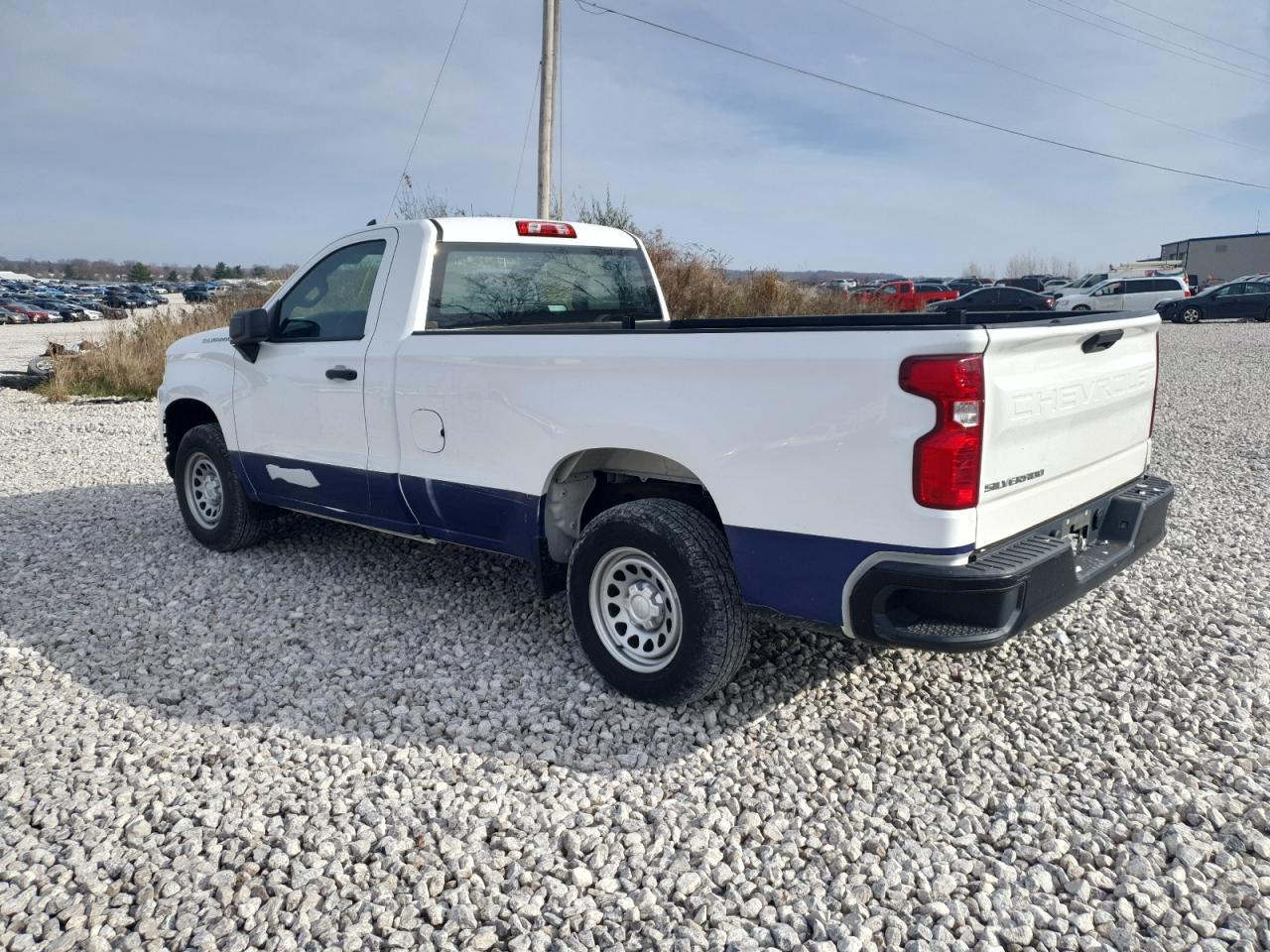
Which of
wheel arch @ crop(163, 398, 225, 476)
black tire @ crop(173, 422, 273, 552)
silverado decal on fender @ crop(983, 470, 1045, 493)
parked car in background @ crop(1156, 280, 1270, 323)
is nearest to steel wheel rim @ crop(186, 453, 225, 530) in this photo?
black tire @ crop(173, 422, 273, 552)

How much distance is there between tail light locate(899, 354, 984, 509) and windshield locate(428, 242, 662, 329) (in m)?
2.60

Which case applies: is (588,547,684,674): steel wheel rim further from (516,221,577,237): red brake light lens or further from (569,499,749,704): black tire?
(516,221,577,237): red brake light lens

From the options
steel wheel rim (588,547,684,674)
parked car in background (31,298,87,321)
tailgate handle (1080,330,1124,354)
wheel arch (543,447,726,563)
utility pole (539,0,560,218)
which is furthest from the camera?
parked car in background (31,298,87,321)

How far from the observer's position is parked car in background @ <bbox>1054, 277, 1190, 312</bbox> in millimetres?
31984

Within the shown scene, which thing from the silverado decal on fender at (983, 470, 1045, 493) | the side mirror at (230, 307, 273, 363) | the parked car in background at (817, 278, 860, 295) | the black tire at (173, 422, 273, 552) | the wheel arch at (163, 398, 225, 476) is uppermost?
the parked car in background at (817, 278, 860, 295)

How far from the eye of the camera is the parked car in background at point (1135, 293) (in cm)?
3198

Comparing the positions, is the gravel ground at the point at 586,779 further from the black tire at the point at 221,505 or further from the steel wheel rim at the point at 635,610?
the black tire at the point at 221,505

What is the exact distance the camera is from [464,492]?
427 cm

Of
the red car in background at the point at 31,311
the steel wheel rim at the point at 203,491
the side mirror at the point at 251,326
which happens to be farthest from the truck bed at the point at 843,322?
the red car in background at the point at 31,311

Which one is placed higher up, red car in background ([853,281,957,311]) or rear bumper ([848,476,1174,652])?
red car in background ([853,281,957,311])

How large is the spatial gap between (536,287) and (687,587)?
2243mm

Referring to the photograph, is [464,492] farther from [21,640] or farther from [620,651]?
[21,640]

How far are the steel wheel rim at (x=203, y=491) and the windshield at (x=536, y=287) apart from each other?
234 centimetres

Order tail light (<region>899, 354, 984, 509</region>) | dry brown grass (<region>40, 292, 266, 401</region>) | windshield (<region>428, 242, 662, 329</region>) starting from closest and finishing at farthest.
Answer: tail light (<region>899, 354, 984, 509</region>) → windshield (<region>428, 242, 662, 329</region>) → dry brown grass (<region>40, 292, 266, 401</region>)
